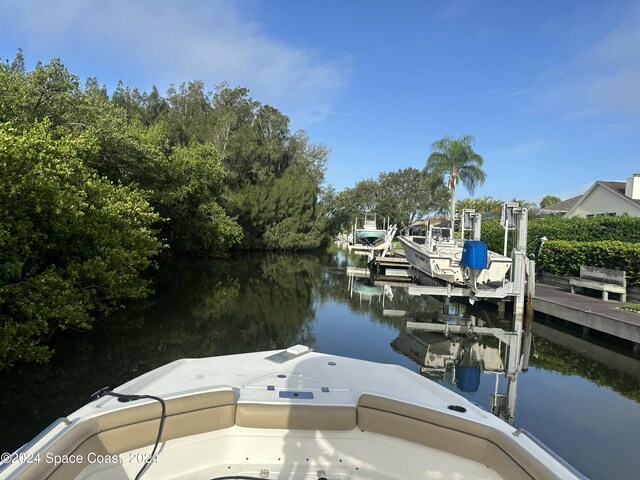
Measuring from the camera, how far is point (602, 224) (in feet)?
56.3

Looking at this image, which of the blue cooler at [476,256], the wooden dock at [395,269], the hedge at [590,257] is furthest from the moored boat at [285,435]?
the wooden dock at [395,269]

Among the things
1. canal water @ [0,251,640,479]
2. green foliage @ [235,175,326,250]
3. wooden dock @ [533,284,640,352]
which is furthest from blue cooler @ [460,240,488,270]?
green foliage @ [235,175,326,250]

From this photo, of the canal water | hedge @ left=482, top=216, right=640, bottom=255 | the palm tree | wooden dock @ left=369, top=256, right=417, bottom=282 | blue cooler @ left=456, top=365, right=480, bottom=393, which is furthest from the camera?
the palm tree

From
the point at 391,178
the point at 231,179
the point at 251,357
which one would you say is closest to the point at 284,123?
the point at 231,179

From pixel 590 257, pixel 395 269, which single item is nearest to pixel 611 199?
pixel 590 257

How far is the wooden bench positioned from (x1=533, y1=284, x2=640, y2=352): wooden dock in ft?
1.16

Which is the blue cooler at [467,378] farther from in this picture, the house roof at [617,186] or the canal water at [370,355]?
the house roof at [617,186]

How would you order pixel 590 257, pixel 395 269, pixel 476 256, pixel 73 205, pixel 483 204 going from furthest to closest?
pixel 483 204 < pixel 395 269 < pixel 590 257 < pixel 476 256 < pixel 73 205

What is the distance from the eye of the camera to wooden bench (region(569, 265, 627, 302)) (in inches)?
450

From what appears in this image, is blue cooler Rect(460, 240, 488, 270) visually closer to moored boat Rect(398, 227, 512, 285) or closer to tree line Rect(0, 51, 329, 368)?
moored boat Rect(398, 227, 512, 285)

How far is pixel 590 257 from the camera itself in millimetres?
13492

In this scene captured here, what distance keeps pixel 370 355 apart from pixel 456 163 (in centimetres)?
2486

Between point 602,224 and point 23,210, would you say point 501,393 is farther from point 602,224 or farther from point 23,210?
point 602,224

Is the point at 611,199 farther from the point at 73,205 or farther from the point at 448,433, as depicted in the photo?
the point at 73,205
